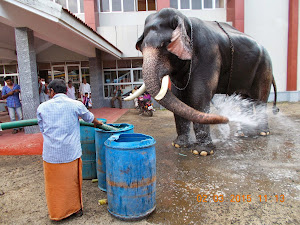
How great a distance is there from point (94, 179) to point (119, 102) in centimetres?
979

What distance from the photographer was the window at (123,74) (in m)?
13.6

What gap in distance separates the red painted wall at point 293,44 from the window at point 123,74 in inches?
312

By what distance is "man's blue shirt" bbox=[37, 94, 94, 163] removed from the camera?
8.25 feet

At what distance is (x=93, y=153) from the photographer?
3580mm

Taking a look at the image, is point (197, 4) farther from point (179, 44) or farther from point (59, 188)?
point (59, 188)

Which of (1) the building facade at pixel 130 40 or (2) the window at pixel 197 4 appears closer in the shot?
(1) the building facade at pixel 130 40

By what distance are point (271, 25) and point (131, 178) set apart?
45.5 ft

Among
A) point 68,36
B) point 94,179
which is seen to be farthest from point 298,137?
point 68,36

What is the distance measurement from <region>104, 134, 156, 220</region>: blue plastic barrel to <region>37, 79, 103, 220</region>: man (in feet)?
1.32

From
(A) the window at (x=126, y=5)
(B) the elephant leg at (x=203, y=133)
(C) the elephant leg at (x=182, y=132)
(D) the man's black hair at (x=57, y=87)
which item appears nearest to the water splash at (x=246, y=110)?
→ (C) the elephant leg at (x=182, y=132)

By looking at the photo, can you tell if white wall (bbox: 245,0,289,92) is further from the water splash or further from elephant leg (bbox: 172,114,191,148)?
elephant leg (bbox: 172,114,191,148)

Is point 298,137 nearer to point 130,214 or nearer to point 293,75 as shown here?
point 130,214

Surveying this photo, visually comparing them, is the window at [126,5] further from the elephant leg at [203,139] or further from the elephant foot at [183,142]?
the elephant leg at [203,139]

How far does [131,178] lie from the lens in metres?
2.47
